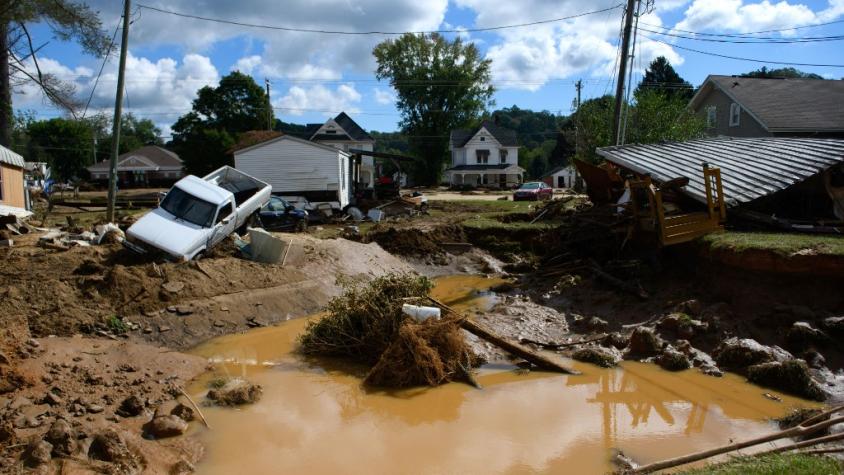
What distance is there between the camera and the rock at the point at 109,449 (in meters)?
6.52

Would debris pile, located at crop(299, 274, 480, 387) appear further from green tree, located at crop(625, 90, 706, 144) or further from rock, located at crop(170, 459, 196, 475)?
green tree, located at crop(625, 90, 706, 144)

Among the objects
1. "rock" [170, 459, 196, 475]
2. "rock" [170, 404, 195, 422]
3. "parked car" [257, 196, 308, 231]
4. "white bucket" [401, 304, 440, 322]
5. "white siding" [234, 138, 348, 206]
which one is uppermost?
"white siding" [234, 138, 348, 206]

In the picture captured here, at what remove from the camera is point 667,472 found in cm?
621

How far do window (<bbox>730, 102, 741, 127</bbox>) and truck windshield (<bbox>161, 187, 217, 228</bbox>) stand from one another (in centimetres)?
3188

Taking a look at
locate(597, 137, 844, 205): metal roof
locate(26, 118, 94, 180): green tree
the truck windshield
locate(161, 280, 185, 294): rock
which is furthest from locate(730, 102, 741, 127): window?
locate(26, 118, 94, 180): green tree

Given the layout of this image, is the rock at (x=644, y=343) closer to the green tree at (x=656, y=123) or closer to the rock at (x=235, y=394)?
the rock at (x=235, y=394)

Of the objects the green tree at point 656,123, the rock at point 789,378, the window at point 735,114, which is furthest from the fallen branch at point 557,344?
the window at point 735,114

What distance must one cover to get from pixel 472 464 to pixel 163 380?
Result: 518 cm

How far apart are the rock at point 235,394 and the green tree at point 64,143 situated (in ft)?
223

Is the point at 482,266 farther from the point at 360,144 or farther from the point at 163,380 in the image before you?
the point at 360,144

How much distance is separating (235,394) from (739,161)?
1380 centimetres

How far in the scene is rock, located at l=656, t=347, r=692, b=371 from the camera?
9.80 meters

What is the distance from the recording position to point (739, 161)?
15.6 meters

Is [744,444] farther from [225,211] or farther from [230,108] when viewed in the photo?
[230,108]
